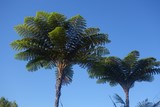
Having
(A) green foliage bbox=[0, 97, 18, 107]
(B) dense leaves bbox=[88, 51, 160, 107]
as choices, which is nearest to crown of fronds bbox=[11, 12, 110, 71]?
(B) dense leaves bbox=[88, 51, 160, 107]

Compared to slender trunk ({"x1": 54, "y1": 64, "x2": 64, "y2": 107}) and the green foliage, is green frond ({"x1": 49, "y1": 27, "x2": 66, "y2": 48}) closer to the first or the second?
slender trunk ({"x1": 54, "y1": 64, "x2": 64, "y2": 107})

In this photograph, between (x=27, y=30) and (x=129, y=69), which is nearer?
(x=27, y=30)

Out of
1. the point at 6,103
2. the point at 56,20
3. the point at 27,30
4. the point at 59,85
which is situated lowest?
the point at 59,85

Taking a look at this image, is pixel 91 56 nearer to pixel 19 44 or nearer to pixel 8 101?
pixel 19 44

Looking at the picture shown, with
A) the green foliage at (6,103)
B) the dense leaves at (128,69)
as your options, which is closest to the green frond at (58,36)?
the dense leaves at (128,69)

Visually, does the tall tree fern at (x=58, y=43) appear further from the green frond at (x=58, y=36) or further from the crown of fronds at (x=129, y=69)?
the crown of fronds at (x=129, y=69)

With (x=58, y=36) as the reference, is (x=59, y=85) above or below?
below

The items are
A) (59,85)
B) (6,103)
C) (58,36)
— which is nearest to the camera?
(58,36)

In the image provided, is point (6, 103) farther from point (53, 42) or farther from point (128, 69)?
point (53, 42)

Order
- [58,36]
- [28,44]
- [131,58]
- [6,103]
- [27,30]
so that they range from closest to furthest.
→ [58,36] < [28,44] < [27,30] < [131,58] < [6,103]

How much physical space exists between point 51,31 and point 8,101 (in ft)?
64.0

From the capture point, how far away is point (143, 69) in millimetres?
25078

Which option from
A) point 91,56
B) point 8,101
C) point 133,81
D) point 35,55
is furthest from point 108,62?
point 8,101

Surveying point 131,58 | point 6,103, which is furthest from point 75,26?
point 6,103
